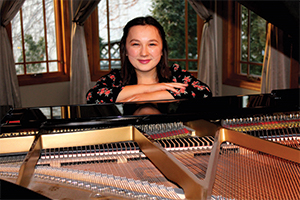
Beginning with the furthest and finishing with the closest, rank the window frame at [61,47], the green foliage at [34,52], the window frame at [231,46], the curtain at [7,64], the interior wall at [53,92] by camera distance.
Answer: the window frame at [61,47] → the green foliage at [34,52] → the interior wall at [53,92] → the window frame at [231,46] → the curtain at [7,64]

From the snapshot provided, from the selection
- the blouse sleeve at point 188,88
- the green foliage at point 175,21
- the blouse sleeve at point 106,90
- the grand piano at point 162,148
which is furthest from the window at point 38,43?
the grand piano at point 162,148

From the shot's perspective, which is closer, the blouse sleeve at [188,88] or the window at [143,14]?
the blouse sleeve at [188,88]

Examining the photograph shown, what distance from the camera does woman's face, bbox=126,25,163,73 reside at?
248 centimetres

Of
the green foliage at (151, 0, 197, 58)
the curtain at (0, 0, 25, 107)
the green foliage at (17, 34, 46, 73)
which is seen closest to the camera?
the curtain at (0, 0, 25, 107)

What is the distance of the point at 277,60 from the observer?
415 centimetres

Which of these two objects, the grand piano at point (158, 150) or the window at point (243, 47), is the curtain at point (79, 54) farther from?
the grand piano at point (158, 150)

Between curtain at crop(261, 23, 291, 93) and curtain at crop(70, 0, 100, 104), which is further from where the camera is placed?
curtain at crop(70, 0, 100, 104)

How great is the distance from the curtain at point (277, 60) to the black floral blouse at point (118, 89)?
5.66 ft

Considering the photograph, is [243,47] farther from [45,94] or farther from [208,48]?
[45,94]

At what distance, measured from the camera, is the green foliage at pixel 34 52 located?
5641 millimetres

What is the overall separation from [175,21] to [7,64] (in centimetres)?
268

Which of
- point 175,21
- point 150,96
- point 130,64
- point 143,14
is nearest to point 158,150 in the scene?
point 150,96

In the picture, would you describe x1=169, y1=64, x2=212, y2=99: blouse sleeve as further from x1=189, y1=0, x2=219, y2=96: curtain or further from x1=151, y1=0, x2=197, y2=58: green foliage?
x1=151, y1=0, x2=197, y2=58: green foliage

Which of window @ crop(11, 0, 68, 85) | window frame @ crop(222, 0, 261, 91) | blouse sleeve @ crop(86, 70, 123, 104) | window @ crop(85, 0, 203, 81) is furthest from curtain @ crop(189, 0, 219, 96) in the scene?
blouse sleeve @ crop(86, 70, 123, 104)
